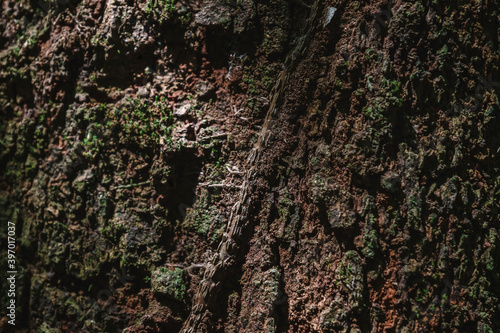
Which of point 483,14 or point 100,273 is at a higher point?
point 483,14

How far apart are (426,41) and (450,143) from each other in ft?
1.03

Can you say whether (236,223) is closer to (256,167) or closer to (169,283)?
(256,167)

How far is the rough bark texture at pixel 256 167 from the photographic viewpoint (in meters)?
1.17

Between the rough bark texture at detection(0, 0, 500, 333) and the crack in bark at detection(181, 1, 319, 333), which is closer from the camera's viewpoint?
the rough bark texture at detection(0, 0, 500, 333)

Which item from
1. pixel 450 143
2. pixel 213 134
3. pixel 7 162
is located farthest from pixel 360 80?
pixel 7 162

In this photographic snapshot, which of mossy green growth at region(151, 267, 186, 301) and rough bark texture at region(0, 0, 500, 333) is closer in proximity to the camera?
rough bark texture at region(0, 0, 500, 333)

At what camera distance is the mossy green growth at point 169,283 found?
1354 mm

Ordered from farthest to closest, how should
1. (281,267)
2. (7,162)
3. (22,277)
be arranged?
(7,162)
(22,277)
(281,267)

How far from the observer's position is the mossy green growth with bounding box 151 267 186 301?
1.35 m

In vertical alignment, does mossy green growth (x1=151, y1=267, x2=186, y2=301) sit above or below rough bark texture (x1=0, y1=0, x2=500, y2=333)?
below

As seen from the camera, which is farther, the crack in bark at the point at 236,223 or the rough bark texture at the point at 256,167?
the crack in bark at the point at 236,223

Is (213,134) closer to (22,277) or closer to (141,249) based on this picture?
(141,249)

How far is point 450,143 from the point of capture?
3.86 ft

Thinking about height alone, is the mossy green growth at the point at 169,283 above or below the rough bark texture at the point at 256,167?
below
